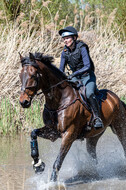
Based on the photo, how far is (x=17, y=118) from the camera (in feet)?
32.5

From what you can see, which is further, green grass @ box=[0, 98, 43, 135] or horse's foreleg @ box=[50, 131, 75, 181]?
green grass @ box=[0, 98, 43, 135]

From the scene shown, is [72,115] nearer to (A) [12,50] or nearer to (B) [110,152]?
(B) [110,152]

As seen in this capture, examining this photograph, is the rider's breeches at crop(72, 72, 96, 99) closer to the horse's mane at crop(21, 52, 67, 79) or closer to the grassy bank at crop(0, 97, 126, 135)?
the horse's mane at crop(21, 52, 67, 79)

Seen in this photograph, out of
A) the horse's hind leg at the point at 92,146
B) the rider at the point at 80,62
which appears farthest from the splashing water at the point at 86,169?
the rider at the point at 80,62

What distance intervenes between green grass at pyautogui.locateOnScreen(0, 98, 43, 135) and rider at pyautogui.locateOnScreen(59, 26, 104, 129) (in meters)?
3.66

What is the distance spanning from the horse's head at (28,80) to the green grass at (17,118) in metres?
4.43

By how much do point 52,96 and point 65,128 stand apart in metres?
0.55

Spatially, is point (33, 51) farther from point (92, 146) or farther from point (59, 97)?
point (59, 97)

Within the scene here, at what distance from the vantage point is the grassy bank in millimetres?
9727

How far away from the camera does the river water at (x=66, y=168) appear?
587 centimetres

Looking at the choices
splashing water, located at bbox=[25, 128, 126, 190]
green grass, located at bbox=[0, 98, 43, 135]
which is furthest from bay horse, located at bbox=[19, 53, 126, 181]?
green grass, located at bbox=[0, 98, 43, 135]

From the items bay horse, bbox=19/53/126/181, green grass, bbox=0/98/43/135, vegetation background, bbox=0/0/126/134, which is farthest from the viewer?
vegetation background, bbox=0/0/126/134

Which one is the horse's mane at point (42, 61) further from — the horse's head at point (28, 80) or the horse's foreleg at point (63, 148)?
the horse's foreleg at point (63, 148)

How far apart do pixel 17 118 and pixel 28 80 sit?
4.76m
